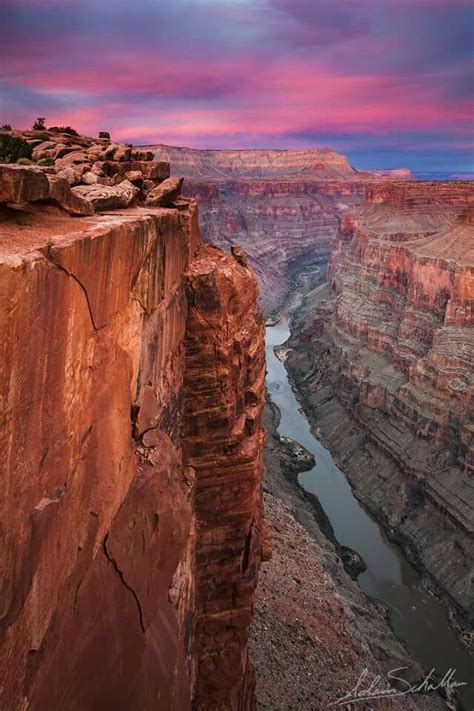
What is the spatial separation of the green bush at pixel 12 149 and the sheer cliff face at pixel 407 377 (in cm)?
2725

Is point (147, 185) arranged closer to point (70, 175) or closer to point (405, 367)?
point (70, 175)

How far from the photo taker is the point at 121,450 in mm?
7266

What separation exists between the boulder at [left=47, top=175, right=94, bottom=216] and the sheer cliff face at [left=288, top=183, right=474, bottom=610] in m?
28.3

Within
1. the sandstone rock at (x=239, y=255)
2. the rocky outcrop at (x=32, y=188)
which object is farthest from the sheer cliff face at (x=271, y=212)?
the rocky outcrop at (x=32, y=188)

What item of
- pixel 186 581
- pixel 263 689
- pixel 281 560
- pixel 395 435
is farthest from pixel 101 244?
pixel 395 435

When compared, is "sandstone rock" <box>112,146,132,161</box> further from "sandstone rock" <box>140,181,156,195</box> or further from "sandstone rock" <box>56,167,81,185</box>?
"sandstone rock" <box>56,167,81,185</box>

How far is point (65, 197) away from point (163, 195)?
412 centimetres

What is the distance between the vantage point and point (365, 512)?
37.6 metres

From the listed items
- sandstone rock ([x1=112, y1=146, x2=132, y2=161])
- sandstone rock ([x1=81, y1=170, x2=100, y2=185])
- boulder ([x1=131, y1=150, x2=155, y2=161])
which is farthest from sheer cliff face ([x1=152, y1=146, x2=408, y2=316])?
sandstone rock ([x1=81, y1=170, x2=100, y2=185])

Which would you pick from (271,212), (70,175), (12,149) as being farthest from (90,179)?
(271,212)

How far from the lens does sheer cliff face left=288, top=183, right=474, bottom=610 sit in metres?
35.2

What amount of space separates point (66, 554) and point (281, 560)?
828 inches

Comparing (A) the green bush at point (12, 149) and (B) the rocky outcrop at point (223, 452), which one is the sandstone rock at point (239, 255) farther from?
(A) the green bush at point (12, 149)

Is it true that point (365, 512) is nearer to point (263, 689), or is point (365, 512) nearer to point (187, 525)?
point (263, 689)
